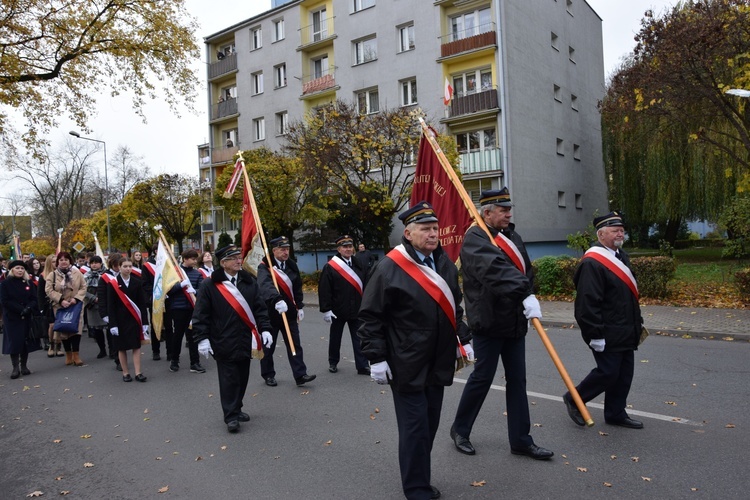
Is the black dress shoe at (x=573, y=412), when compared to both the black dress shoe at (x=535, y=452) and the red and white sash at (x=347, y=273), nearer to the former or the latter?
the black dress shoe at (x=535, y=452)

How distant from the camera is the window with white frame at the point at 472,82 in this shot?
2684cm

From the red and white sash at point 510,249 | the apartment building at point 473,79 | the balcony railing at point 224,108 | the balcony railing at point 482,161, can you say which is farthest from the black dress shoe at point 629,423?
the balcony railing at point 224,108

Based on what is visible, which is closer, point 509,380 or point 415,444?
point 415,444

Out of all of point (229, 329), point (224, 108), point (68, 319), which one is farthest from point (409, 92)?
point (229, 329)

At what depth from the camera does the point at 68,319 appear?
9664 millimetres

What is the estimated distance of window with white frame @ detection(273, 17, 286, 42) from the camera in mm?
35188

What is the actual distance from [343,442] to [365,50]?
2823cm

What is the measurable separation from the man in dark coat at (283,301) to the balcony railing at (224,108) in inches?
1266

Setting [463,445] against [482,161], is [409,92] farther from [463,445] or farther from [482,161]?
[463,445]

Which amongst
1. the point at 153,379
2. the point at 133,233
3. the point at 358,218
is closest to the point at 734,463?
the point at 153,379

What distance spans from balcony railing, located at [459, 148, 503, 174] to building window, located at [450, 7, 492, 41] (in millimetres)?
5628

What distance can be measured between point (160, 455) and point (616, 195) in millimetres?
26286

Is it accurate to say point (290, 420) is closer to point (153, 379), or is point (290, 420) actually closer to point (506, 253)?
point (506, 253)

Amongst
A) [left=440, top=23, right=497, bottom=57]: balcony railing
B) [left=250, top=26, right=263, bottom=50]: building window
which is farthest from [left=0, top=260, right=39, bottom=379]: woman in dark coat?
[left=250, top=26, right=263, bottom=50]: building window
